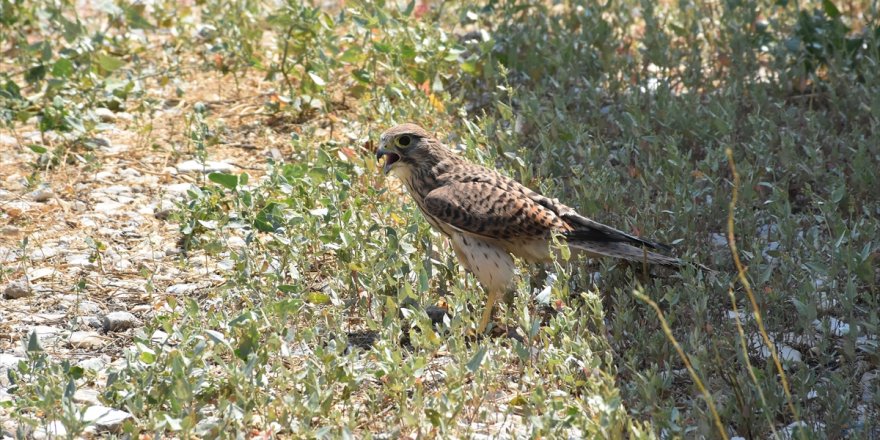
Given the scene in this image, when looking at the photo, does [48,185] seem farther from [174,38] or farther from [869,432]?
[869,432]

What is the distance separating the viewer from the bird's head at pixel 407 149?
5.88 metres

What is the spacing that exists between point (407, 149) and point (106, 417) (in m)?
2.14

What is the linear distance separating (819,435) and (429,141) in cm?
253

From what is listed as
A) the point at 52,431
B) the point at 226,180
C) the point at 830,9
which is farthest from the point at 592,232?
the point at 830,9

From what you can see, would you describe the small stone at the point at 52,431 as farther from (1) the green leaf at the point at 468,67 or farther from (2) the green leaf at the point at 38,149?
(1) the green leaf at the point at 468,67

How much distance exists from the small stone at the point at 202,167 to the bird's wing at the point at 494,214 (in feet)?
6.47

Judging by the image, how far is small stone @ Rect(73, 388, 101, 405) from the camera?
4590 millimetres

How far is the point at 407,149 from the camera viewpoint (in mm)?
5879

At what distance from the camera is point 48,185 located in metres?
6.71

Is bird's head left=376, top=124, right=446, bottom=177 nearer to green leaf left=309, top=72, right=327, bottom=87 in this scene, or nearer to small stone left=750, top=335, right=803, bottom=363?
green leaf left=309, top=72, right=327, bottom=87

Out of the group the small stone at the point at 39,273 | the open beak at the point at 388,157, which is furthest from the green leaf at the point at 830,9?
the small stone at the point at 39,273

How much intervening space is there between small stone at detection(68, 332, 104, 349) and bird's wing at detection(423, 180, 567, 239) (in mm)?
1628

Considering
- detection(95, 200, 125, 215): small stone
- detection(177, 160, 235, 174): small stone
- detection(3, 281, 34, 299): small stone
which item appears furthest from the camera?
detection(177, 160, 235, 174): small stone

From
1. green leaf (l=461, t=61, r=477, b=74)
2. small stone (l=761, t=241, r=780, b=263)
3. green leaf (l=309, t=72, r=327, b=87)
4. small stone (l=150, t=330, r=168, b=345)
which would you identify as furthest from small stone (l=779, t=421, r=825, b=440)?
green leaf (l=309, t=72, r=327, b=87)
